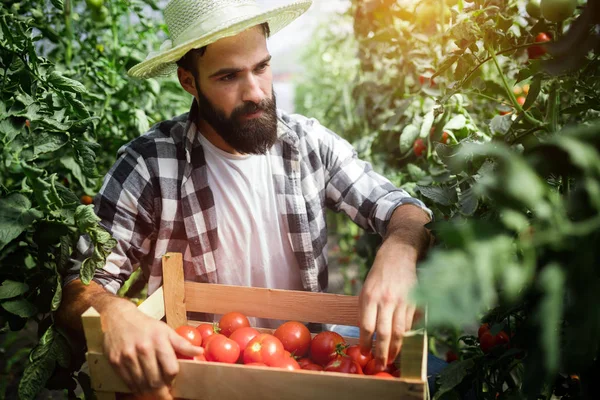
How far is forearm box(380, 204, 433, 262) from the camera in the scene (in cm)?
120

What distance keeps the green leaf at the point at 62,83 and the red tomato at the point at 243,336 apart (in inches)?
29.0

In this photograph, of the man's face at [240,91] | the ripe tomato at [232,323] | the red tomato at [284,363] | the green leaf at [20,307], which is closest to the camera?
the red tomato at [284,363]

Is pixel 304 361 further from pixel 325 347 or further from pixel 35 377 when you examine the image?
pixel 35 377

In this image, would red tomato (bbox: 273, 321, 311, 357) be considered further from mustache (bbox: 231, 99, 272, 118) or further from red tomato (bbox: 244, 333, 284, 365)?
mustache (bbox: 231, 99, 272, 118)

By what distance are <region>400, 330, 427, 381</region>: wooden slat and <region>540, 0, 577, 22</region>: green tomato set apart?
0.63 metres

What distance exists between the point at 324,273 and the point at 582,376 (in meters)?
1.16

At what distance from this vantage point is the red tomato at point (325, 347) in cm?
122

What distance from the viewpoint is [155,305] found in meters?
1.28

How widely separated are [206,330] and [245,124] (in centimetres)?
66

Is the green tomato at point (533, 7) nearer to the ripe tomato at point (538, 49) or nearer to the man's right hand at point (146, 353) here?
the ripe tomato at point (538, 49)

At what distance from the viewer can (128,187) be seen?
59.9 inches

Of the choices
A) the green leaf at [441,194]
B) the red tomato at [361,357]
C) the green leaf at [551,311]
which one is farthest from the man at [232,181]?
the green leaf at [551,311]

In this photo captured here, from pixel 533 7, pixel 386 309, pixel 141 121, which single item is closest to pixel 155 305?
pixel 386 309

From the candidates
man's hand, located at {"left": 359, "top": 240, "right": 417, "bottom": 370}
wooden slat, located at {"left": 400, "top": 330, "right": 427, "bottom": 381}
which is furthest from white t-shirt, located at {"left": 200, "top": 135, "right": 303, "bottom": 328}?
wooden slat, located at {"left": 400, "top": 330, "right": 427, "bottom": 381}
